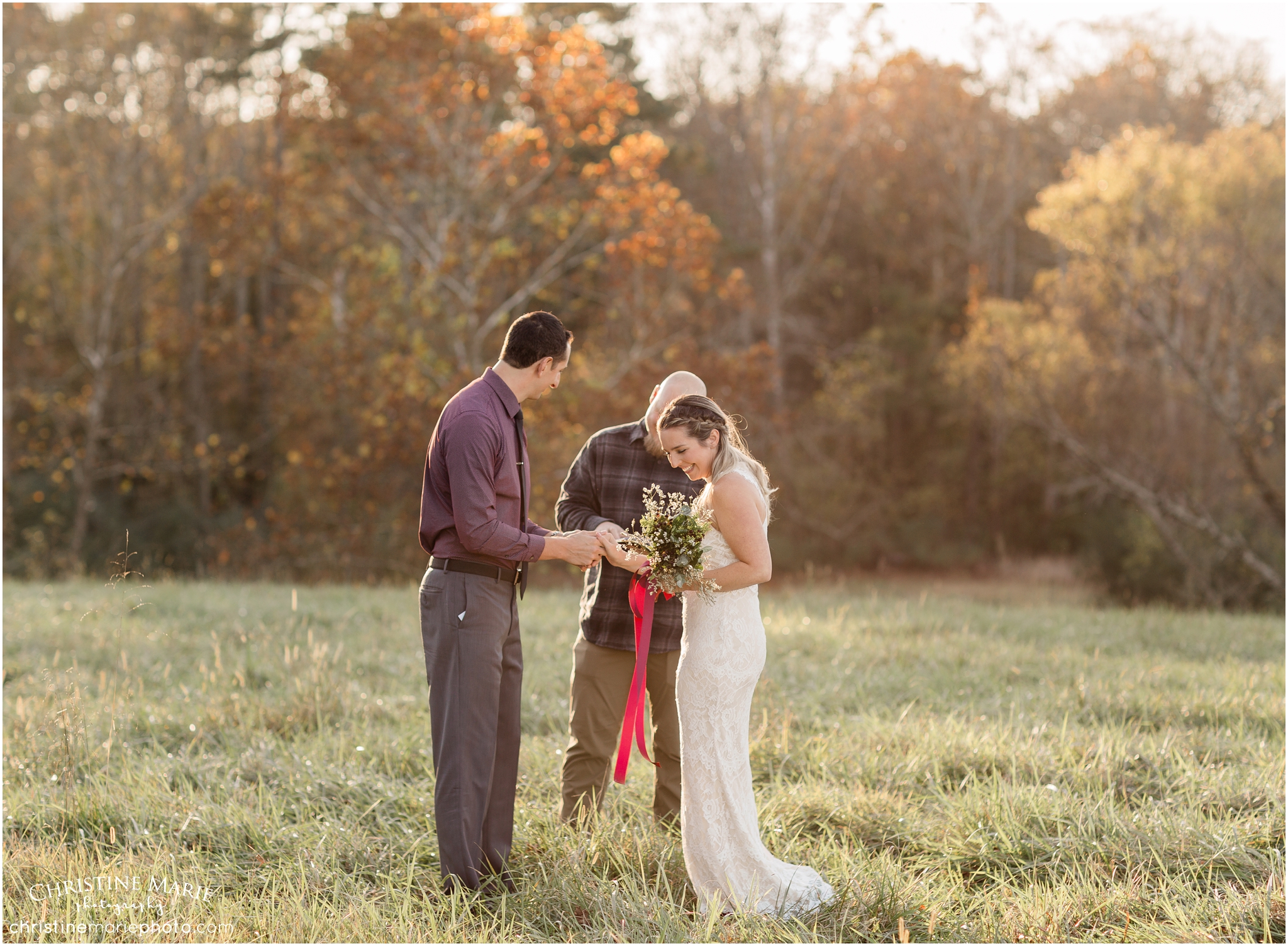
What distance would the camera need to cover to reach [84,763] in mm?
5461

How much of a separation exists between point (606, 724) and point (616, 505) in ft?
3.34

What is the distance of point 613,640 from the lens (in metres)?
4.74

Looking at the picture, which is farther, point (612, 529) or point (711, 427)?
point (612, 529)

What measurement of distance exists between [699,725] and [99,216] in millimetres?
22560

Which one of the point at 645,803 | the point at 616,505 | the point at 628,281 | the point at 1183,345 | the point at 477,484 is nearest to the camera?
the point at 477,484

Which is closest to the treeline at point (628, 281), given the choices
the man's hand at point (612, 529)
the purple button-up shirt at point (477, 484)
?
the man's hand at point (612, 529)

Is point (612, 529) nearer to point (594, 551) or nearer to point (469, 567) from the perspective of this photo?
point (594, 551)

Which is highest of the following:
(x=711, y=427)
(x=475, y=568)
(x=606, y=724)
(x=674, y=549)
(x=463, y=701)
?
(x=711, y=427)

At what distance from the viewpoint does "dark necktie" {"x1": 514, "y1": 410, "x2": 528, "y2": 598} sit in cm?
418

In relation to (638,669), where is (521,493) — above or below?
above

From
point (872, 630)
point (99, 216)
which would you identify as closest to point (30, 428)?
point (99, 216)

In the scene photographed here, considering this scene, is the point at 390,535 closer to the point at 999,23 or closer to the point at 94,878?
the point at 94,878

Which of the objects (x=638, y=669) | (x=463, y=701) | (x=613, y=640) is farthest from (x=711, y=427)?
(x=463, y=701)

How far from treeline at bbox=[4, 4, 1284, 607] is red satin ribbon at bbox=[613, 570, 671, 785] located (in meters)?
11.6
